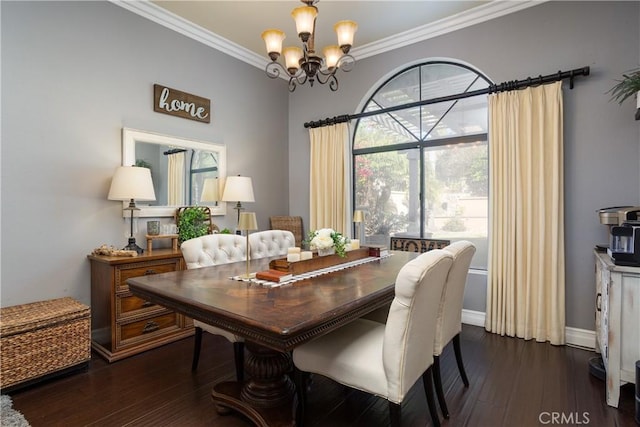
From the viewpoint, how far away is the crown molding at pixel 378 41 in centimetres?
313

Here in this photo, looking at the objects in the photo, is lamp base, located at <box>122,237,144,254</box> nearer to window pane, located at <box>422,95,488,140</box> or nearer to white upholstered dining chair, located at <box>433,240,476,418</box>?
white upholstered dining chair, located at <box>433,240,476,418</box>

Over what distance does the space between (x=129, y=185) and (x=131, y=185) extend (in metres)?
0.01

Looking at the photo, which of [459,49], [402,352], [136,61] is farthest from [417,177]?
[136,61]

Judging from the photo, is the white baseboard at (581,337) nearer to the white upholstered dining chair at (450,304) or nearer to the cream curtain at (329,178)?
the white upholstered dining chair at (450,304)

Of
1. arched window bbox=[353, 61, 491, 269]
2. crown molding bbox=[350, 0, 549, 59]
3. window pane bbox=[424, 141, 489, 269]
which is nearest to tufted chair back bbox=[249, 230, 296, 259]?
arched window bbox=[353, 61, 491, 269]

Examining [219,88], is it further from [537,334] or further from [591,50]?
[537,334]

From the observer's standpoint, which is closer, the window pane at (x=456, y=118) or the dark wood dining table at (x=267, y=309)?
the dark wood dining table at (x=267, y=309)

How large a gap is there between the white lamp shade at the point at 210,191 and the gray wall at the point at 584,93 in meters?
3.03

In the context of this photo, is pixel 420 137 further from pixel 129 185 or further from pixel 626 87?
pixel 129 185

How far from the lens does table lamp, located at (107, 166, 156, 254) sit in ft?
9.00

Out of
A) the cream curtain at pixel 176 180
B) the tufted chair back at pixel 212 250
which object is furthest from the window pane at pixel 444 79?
the cream curtain at pixel 176 180

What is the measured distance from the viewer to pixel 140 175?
2824 mm

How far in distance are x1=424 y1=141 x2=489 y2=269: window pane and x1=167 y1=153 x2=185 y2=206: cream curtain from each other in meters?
2.69

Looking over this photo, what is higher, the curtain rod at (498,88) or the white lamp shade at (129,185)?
the curtain rod at (498,88)
